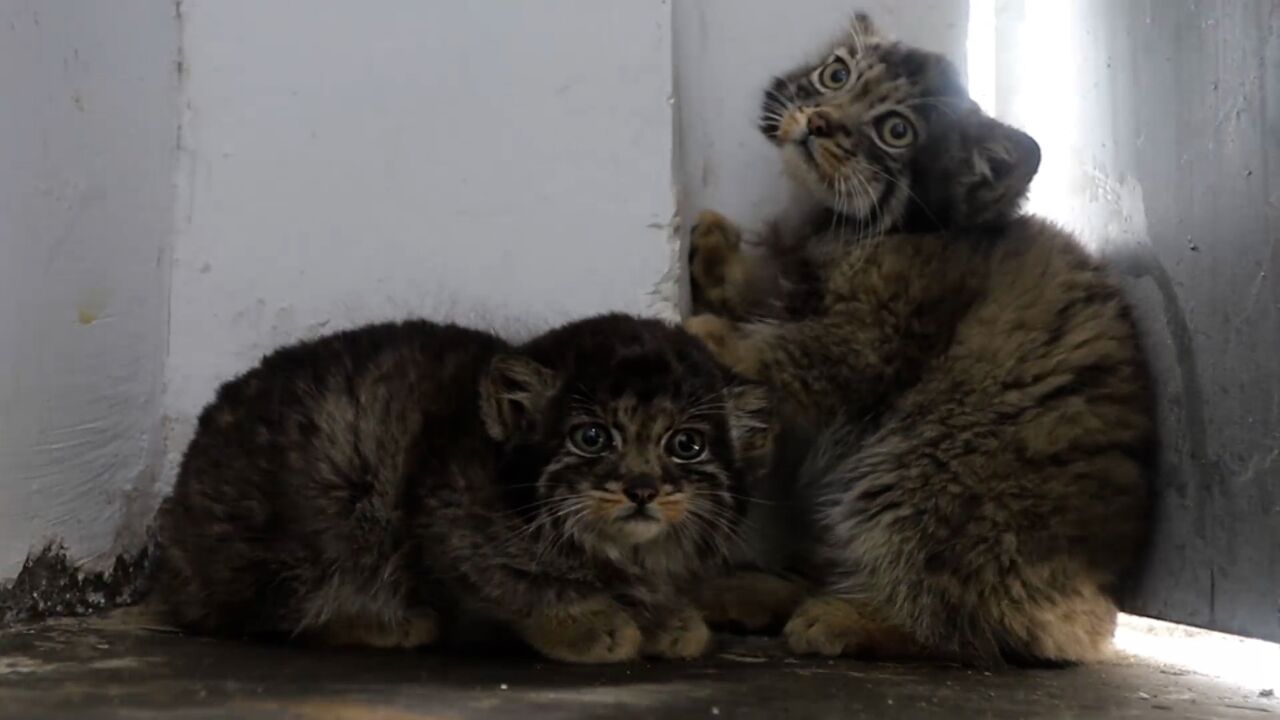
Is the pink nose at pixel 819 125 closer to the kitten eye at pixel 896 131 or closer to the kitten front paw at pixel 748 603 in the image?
the kitten eye at pixel 896 131

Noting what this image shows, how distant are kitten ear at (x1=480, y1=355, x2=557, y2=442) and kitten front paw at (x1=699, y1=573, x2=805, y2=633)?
703mm

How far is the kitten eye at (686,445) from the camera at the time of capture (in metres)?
2.57

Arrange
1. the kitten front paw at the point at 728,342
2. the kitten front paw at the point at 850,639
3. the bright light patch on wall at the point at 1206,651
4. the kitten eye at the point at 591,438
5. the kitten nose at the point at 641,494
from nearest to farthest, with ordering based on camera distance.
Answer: the kitten nose at the point at 641,494 → the kitten eye at the point at 591,438 → the kitten front paw at the point at 850,639 → the bright light patch on wall at the point at 1206,651 → the kitten front paw at the point at 728,342

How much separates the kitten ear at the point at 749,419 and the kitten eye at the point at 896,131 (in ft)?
2.82

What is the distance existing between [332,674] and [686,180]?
171 cm

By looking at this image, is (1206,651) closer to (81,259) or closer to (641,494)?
(641,494)

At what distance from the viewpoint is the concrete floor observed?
2006 mm

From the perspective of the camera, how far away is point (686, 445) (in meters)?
2.59

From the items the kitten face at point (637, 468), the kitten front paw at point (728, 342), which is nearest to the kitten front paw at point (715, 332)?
the kitten front paw at point (728, 342)

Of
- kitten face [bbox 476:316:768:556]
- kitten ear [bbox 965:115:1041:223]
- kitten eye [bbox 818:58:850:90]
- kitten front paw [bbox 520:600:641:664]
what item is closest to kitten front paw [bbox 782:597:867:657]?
kitten face [bbox 476:316:768:556]

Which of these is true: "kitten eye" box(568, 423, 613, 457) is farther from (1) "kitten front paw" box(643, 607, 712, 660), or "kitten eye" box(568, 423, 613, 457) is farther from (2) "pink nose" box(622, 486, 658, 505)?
(1) "kitten front paw" box(643, 607, 712, 660)

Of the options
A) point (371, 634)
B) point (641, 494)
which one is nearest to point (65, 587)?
point (371, 634)

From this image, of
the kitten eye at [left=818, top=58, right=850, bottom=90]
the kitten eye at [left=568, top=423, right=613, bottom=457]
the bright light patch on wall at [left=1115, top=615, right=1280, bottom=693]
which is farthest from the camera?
the kitten eye at [left=818, top=58, right=850, bottom=90]

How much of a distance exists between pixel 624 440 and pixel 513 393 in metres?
0.25
